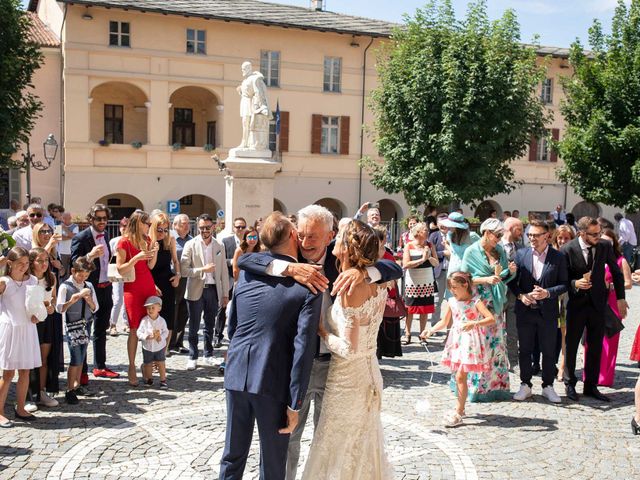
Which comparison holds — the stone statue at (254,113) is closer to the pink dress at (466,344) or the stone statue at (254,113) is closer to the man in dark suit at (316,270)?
the pink dress at (466,344)

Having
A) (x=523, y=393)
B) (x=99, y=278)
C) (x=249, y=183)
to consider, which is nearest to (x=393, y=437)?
(x=523, y=393)

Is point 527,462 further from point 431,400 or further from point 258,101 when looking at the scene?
point 258,101

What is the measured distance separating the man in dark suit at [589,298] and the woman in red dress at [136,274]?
4.91 m

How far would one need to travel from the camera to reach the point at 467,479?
5445mm

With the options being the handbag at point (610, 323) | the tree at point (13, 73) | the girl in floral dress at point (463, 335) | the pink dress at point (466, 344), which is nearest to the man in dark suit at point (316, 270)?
the girl in floral dress at point (463, 335)

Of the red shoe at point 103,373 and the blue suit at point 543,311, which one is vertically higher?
the blue suit at point 543,311

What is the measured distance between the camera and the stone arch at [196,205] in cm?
3262

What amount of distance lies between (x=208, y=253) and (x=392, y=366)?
289cm

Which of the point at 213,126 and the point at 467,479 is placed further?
the point at 213,126

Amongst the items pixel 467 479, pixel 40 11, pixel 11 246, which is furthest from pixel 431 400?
pixel 40 11

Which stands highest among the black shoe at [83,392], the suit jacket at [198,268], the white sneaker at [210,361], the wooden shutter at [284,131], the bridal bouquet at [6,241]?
the wooden shutter at [284,131]

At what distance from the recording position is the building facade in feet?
92.0

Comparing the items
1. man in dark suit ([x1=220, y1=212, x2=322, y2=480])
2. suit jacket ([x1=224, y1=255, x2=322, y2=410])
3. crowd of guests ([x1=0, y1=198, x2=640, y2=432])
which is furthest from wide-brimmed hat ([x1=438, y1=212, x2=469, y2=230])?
suit jacket ([x1=224, y1=255, x2=322, y2=410])

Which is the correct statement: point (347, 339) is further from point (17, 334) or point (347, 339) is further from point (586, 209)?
point (586, 209)
